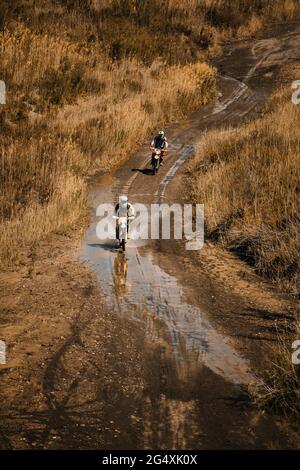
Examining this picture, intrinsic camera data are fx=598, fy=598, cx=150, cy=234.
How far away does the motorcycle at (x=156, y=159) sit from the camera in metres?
19.5

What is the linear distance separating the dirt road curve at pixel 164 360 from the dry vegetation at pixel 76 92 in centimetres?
172

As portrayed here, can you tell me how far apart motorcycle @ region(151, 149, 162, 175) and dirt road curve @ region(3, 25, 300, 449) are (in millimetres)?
5296

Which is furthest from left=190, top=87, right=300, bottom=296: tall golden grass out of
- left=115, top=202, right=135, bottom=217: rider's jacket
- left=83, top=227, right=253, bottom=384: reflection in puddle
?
left=115, top=202, right=135, bottom=217: rider's jacket

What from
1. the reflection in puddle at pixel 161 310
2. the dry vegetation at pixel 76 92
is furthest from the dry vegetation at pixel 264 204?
the dry vegetation at pixel 76 92

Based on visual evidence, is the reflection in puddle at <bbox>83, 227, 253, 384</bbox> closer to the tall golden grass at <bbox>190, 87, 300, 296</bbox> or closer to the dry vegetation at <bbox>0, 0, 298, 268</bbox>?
the dry vegetation at <bbox>0, 0, 298, 268</bbox>

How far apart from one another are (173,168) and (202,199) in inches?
173

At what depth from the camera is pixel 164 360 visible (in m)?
7.89

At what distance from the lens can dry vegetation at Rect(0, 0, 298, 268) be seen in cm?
1504

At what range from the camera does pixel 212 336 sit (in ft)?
29.0

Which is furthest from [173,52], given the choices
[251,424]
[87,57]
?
[251,424]

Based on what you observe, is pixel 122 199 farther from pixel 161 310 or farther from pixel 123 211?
pixel 161 310

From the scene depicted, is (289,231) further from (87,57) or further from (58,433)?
(87,57)

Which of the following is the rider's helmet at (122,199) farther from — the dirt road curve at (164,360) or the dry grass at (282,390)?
the dry grass at (282,390)
